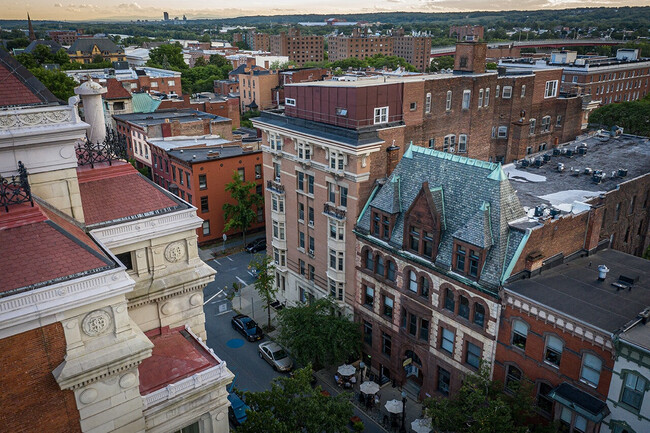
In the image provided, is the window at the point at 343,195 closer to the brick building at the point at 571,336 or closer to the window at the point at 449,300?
the window at the point at 449,300

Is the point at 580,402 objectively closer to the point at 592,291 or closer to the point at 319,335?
the point at 592,291

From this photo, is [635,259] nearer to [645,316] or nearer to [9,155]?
[645,316]

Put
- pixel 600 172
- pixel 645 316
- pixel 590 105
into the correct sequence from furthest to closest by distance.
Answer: pixel 590 105
pixel 600 172
pixel 645 316

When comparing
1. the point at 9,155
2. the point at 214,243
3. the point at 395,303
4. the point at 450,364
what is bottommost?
the point at 214,243

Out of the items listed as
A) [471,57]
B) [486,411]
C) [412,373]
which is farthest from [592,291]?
[471,57]

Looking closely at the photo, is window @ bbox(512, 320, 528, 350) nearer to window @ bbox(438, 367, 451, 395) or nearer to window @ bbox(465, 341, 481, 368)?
window @ bbox(465, 341, 481, 368)

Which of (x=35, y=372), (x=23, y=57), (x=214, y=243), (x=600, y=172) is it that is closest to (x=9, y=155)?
(x=35, y=372)

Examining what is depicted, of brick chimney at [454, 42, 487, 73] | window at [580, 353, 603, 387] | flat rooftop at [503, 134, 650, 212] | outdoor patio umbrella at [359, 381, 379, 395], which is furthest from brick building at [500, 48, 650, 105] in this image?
window at [580, 353, 603, 387]
